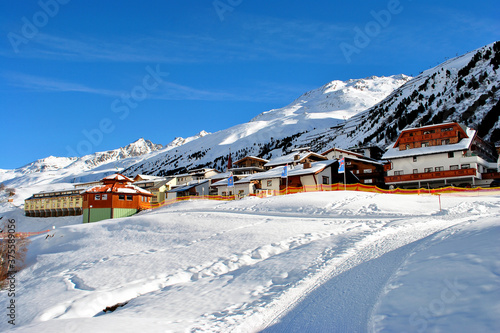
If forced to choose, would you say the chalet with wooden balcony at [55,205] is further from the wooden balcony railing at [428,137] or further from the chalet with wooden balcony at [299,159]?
the wooden balcony railing at [428,137]

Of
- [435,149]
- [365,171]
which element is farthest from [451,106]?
Answer: [365,171]

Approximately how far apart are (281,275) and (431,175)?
46422mm

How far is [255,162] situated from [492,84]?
217 ft

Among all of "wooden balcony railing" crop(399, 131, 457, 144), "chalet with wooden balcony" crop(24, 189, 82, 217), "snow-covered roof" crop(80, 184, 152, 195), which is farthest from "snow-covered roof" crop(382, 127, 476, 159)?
"chalet with wooden balcony" crop(24, 189, 82, 217)

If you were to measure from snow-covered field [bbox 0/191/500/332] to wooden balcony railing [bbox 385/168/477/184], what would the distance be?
2344 cm

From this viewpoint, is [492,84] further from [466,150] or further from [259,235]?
[259,235]

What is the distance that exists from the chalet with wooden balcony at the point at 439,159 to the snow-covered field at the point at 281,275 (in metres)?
24.8

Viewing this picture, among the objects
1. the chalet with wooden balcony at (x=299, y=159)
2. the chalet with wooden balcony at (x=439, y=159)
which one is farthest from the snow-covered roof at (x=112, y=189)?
the chalet with wooden balcony at (x=439, y=159)

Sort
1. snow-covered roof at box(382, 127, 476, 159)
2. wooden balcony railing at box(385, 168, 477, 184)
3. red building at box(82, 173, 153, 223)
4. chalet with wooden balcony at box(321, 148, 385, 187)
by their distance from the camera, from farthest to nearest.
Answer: chalet with wooden balcony at box(321, 148, 385, 187) < red building at box(82, 173, 153, 223) < snow-covered roof at box(382, 127, 476, 159) < wooden balcony railing at box(385, 168, 477, 184)

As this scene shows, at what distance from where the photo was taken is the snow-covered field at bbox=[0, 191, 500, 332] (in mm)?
8188

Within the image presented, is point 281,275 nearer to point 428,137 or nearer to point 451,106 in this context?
point 428,137

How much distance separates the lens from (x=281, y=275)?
1349 centimetres

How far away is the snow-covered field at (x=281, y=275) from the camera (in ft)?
26.9

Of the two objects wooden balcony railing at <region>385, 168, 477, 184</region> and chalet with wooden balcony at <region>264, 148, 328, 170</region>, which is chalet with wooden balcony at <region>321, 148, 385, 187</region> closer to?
wooden balcony railing at <region>385, 168, 477, 184</region>
